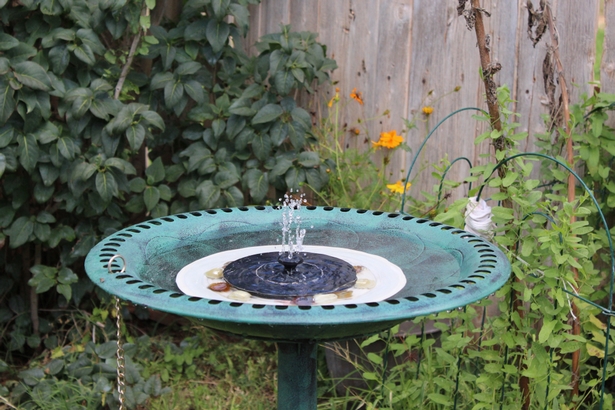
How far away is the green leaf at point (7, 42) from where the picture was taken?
290 cm

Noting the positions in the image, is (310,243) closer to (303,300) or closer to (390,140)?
(303,300)

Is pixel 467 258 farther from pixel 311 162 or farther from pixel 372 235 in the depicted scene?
pixel 311 162

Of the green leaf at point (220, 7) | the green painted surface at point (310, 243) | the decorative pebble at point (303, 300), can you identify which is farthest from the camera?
the green leaf at point (220, 7)

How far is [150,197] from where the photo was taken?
3244 millimetres

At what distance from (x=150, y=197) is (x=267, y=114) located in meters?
0.66

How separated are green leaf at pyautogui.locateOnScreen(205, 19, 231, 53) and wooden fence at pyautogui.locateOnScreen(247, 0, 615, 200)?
46cm

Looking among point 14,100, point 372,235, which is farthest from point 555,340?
point 14,100

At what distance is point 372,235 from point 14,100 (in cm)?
164

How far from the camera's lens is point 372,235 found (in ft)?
7.18

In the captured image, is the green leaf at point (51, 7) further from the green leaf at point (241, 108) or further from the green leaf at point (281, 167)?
the green leaf at point (281, 167)

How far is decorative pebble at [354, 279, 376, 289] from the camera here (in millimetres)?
1819

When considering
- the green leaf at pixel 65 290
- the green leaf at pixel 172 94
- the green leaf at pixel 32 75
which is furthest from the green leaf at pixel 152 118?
the green leaf at pixel 65 290

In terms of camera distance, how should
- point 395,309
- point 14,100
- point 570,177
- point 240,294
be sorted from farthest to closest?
point 14,100
point 570,177
point 240,294
point 395,309

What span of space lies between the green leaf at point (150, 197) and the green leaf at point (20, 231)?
19.7 inches
